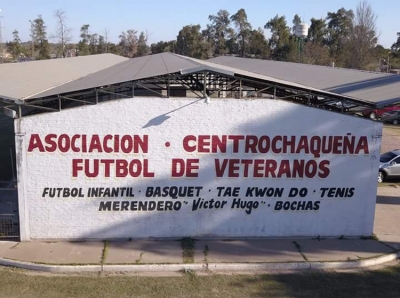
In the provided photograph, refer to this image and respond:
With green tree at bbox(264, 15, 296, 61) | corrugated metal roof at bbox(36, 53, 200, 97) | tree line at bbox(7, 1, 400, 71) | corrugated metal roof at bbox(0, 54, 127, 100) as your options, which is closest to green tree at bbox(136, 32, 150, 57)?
tree line at bbox(7, 1, 400, 71)

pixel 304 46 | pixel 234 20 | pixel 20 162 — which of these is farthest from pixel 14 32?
pixel 20 162

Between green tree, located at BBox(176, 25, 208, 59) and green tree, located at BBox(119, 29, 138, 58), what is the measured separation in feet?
35.5

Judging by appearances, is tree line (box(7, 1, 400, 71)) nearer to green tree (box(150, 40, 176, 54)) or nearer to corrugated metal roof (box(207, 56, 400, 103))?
→ green tree (box(150, 40, 176, 54))

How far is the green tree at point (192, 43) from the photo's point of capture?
79188 millimetres

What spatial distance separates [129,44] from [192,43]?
17516 millimetres

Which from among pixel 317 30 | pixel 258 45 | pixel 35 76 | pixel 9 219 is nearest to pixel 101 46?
pixel 258 45

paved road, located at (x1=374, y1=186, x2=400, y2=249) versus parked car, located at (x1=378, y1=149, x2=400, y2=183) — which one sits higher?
parked car, located at (x1=378, y1=149, x2=400, y2=183)

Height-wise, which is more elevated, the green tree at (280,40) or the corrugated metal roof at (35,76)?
the green tree at (280,40)

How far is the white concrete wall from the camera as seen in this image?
1337cm

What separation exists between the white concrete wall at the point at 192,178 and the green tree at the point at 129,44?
78.8 metres

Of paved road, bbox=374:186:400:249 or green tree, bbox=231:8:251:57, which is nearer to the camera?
paved road, bbox=374:186:400:249

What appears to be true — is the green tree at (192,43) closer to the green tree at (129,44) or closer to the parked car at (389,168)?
the green tree at (129,44)

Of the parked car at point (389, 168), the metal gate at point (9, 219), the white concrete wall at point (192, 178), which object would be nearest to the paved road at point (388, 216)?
the white concrete wall at point (192, 178)

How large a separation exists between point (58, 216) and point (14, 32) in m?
88.9
